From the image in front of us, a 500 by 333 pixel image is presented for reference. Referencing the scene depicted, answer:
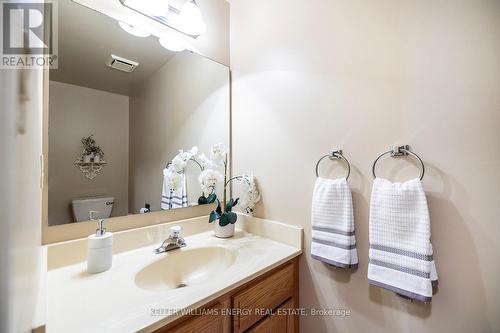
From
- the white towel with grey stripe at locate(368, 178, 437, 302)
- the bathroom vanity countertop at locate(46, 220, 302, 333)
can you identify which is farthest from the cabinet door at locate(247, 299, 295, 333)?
the white towel with grey stripe at locate(368, 178, 437, 302)

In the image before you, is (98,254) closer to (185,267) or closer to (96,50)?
(185,267)

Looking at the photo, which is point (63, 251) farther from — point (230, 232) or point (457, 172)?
point (457, 172)

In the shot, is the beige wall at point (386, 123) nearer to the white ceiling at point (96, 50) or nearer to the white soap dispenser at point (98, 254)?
the white ceiling at point (96, 50)

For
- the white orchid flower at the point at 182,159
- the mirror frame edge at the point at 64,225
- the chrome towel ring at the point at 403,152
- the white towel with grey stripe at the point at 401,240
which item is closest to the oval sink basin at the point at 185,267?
the mirror frame edge at the point at 64,225

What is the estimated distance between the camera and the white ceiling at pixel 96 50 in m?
0.92

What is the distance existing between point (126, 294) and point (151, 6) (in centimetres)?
127

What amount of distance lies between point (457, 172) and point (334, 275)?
0.63 m


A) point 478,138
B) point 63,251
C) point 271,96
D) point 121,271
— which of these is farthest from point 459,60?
point 63,251

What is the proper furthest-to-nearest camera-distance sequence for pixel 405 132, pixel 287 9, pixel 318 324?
pixel 287 9, pixel 318 324, pixel 405 132

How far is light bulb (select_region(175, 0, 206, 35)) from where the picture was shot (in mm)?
1204

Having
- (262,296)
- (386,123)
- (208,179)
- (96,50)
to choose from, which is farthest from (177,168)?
(386,123)

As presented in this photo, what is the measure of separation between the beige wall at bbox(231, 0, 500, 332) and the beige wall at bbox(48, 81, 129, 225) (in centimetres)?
70

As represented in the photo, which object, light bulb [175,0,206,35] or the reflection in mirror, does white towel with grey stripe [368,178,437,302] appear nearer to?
the reflection in mirror

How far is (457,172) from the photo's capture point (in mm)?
726
